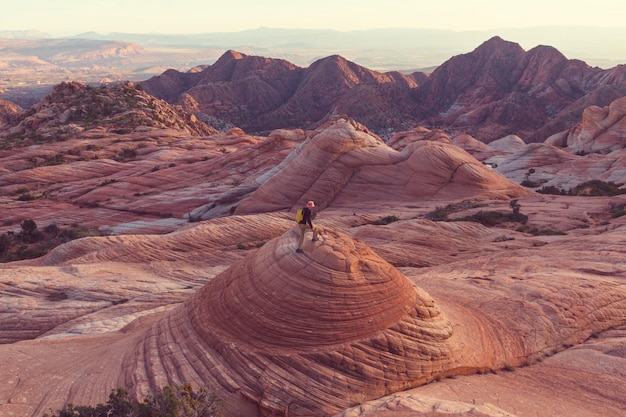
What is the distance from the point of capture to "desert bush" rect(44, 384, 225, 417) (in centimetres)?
900

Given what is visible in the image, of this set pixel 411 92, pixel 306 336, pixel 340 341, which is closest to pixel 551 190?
pixel 340 341

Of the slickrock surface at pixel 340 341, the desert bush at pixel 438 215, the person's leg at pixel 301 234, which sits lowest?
the desert bush at pixel 438 215

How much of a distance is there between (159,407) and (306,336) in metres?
3.51

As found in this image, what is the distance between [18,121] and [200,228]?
60.7 meters

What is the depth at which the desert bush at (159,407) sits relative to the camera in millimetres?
9000

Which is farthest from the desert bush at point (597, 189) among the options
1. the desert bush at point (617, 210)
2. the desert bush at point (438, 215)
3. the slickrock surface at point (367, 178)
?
the desert bush at point (438, 215)

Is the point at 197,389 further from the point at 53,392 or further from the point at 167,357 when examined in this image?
the point at 53,392

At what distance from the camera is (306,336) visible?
11.0m

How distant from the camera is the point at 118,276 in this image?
19969 millimetres

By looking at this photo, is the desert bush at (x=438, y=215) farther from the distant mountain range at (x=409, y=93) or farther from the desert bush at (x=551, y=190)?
the distant mountain range at (x=409, y=93)

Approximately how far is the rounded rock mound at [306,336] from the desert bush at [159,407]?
81 cm

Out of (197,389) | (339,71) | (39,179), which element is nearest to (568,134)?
(39,179)

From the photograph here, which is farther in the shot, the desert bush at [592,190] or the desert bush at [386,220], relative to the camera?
the desert bush at [592,190]

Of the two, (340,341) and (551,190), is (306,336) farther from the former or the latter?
(551,190)
